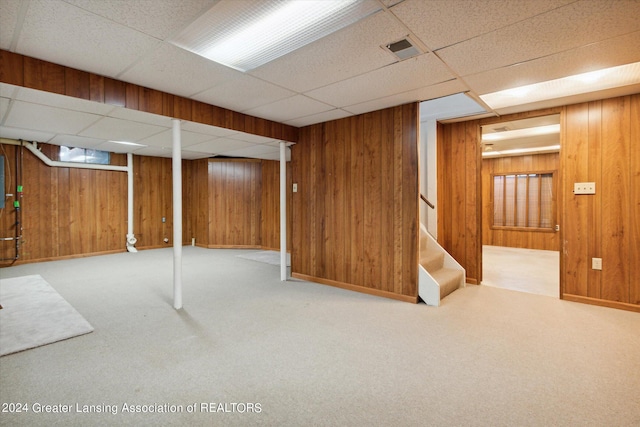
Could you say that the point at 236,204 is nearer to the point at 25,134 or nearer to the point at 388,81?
the point at 25,134

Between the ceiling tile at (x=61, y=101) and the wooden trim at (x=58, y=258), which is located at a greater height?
the ceiling tile at (x=61, y=101)

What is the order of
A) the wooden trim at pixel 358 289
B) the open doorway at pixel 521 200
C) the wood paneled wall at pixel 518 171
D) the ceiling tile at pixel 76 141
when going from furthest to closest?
the wood paneled wall at pixel 518 171 → the open doorway at pixel 521 200 → the ceiling tile at pixel 76 141 → the wooden trim at pixel 358 289

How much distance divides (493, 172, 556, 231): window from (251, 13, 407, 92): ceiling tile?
7172 mm

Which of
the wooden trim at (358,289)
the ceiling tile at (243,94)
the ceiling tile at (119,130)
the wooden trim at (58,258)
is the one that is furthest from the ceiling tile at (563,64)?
the wooden trim at (58,258)

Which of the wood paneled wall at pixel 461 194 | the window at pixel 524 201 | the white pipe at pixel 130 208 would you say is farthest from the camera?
the window at pixel 524 201

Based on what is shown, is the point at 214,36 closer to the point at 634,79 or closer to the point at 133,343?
the point at 133,343

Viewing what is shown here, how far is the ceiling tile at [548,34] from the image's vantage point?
1774 mm

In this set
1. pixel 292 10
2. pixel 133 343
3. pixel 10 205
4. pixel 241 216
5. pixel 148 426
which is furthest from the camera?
pixel 241 216

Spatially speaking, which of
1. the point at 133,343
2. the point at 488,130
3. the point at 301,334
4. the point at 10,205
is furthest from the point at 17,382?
the point at 488,130

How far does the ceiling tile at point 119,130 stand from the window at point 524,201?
26.5 ft

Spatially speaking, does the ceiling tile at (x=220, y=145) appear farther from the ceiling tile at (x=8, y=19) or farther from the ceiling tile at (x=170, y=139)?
the ceiling tile at (x=8, y=19)

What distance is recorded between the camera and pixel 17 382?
1.99 meters

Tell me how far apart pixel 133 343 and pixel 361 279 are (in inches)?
101

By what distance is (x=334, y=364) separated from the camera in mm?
2215
